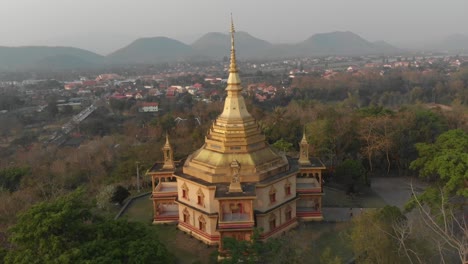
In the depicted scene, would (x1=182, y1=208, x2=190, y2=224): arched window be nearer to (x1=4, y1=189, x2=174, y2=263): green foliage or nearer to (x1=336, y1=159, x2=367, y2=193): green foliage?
(x1=4, y1=189, x2=174, y2=263): green foliage

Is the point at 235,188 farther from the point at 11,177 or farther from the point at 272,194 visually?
the point at 11,177

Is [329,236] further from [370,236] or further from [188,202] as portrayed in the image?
[188,202]

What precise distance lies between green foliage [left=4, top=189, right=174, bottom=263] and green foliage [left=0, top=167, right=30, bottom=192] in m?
20.9

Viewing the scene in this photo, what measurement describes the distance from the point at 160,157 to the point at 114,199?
921 centimetres

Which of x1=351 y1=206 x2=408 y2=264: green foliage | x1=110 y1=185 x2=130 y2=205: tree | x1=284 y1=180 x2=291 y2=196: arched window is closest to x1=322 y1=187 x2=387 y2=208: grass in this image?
x1=284 y1=180 x2=291 y2=196: arched window

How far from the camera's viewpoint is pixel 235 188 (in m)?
21.2

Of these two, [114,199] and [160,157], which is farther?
[160,157]

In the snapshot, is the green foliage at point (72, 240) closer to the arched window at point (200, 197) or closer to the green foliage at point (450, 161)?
the arched window at point (200, 197)

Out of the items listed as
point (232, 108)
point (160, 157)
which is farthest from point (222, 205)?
point (160, 157)

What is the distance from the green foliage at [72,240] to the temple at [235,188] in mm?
5813

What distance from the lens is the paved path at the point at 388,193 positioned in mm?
26875

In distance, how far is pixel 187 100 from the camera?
274 ft

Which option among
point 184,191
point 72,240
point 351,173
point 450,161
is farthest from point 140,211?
point 450,161

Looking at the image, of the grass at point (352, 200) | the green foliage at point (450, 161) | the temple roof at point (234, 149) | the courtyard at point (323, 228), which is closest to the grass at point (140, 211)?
the courtyard at point (323, 228)
